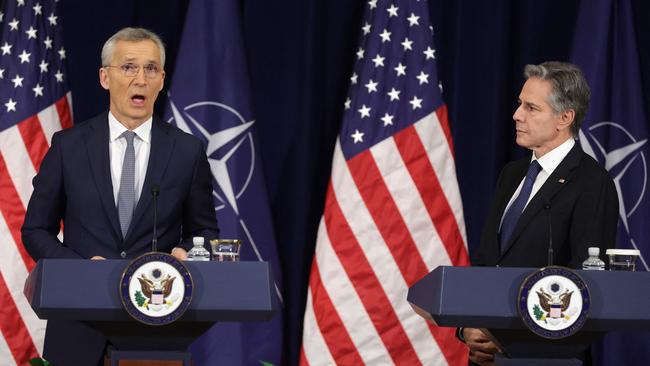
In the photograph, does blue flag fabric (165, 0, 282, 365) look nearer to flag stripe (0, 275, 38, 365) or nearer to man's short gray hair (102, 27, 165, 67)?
flag stripe (0, 275, 38, 365)

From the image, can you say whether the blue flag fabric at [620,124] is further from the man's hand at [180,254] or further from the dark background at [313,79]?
the man's hand at [180,254]

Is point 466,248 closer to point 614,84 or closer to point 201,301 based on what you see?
point 614,84

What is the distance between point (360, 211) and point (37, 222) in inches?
72.5

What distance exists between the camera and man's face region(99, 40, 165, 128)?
3.14 m

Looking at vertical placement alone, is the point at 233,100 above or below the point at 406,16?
below

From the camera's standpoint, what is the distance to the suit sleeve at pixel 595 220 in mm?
2934

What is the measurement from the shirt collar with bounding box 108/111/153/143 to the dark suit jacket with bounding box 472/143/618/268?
48.4 inches

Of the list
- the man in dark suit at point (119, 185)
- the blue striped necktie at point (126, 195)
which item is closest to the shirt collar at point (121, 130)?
the man in dark suit at point (119, 185)

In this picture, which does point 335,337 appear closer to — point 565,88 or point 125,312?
point 565,88

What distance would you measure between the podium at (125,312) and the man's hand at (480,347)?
0.78 m


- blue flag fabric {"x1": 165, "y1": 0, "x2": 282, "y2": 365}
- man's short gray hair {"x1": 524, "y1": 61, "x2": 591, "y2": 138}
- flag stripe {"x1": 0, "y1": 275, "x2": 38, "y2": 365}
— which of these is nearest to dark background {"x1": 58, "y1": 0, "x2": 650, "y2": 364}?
blue flag fabric {"x1": 165, "y1": 0, "x2": 282, "y2": 365}

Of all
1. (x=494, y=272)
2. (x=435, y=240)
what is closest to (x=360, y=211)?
(x=435, y=240)

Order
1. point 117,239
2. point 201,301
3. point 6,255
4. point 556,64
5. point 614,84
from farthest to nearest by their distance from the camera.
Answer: point 614,84 < point 6,255 < point 556,64 < point 117,239 < point 201,301

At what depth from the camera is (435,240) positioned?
177 inches
